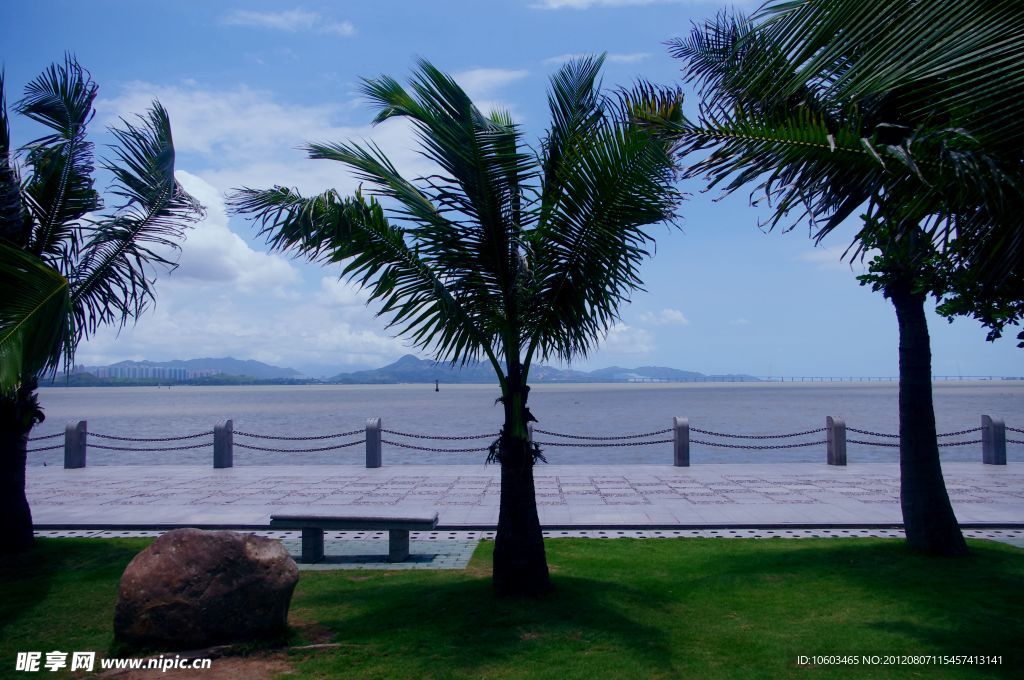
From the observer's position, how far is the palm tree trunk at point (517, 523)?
21.9 ft

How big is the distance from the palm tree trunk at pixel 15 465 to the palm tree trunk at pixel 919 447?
876cm

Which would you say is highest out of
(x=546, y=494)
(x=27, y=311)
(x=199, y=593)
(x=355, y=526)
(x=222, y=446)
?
(x=27, y=311)

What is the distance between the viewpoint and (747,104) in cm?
523

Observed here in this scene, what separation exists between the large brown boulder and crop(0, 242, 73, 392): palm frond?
5.47ft

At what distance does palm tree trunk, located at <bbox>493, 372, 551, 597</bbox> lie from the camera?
6672 mm

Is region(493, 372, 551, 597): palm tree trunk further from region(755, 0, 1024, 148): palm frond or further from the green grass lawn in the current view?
region(755, 0, 1024, 148): palm frond

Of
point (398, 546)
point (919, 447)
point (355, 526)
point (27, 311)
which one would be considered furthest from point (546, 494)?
point (27, 311)

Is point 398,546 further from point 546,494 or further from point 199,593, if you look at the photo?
point 546,494

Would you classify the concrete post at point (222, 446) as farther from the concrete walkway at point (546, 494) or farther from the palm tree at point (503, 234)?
the palm tree at point (503, 234)

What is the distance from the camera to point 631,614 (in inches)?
246

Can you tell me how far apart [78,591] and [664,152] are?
6341 millimetres

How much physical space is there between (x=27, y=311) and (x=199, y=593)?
7.95ft

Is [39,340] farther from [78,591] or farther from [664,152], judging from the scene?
[664,152]

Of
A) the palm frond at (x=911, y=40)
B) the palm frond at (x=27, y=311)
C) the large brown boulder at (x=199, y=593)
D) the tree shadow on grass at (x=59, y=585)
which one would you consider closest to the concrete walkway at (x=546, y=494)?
the tree shadow on grass at (x=59, y=585)
